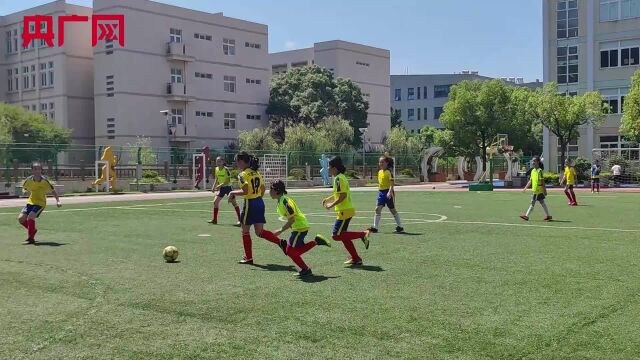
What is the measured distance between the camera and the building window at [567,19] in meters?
55.0

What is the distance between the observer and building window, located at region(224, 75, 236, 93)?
6588 centimetres

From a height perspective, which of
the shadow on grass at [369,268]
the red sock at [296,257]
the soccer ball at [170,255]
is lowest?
the shadow on grass at [369,268]

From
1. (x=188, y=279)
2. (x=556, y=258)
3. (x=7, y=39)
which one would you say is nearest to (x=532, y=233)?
(x=556, y=258)

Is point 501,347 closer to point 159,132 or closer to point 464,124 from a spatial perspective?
point 464,124

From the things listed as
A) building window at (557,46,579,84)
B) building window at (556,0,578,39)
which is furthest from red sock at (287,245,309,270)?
building window at (556,0,578,39)

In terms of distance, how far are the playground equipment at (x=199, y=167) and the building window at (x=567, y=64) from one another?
3172 centimetres

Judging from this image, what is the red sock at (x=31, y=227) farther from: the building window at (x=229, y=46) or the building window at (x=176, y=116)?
the building window at (x=229, y=46)

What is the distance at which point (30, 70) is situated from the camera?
62719 millimetres

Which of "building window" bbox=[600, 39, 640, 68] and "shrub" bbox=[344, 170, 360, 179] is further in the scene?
"shrub" bbox=[344, 170, 360, 179]

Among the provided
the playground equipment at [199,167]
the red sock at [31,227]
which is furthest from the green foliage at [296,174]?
the red sock at [31,227]

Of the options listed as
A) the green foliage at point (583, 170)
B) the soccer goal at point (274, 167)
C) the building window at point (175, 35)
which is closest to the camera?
the green foliage at point (583, 170)

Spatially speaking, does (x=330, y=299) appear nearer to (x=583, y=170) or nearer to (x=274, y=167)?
(x=274, y=167)

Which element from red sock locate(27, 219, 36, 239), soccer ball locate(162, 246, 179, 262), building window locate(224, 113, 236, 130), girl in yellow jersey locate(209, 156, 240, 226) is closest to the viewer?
soccer ball locate(162, 246, 179, 262)

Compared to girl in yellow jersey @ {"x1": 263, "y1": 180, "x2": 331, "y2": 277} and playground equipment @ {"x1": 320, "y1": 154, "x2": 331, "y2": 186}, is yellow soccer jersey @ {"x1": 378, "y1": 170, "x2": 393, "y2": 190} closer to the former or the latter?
girl in yellow jersey @ {"x1": 263, "y1": 180, "x2": 331, "y2": 277}
